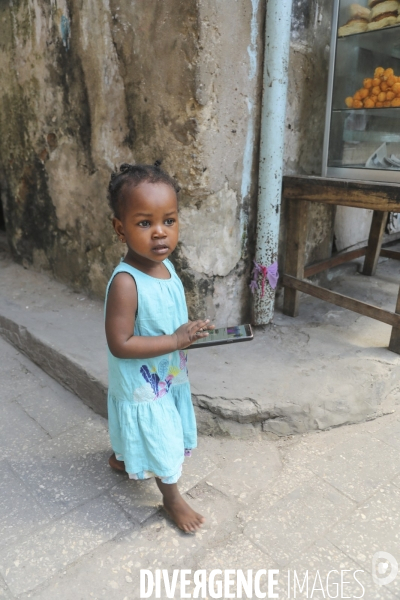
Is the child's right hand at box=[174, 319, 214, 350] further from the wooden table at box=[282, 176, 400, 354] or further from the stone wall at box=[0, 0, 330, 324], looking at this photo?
the wooden table at box=[282, 176, 400, 354]

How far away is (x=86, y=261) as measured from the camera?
3.28 metres

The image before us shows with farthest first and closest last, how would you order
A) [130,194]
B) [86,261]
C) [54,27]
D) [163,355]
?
[86,261] → [54,27] → [163,355] → [130,194]

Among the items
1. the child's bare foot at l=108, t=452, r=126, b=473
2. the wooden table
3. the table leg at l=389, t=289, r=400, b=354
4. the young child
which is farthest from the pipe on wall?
the child's bare foot at l=108, t=452, r=126, b=473

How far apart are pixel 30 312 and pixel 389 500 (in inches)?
96.8

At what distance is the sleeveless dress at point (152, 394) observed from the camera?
149cm

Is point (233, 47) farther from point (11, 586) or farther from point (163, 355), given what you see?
point (11, 586)

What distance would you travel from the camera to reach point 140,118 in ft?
8.31

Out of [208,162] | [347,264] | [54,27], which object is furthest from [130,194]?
[347,264]

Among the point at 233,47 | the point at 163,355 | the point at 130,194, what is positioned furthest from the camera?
the point at 233,47

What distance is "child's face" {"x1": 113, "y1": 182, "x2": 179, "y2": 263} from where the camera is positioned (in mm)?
1363

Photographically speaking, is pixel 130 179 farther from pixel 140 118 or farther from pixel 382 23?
pixel 382 23

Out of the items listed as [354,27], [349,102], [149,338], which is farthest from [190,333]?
[354,27]

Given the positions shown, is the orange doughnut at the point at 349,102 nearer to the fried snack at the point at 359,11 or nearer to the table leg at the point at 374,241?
the fried snack at the point at 359,11

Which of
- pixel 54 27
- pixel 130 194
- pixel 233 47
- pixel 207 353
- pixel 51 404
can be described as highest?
pixel 54 27
